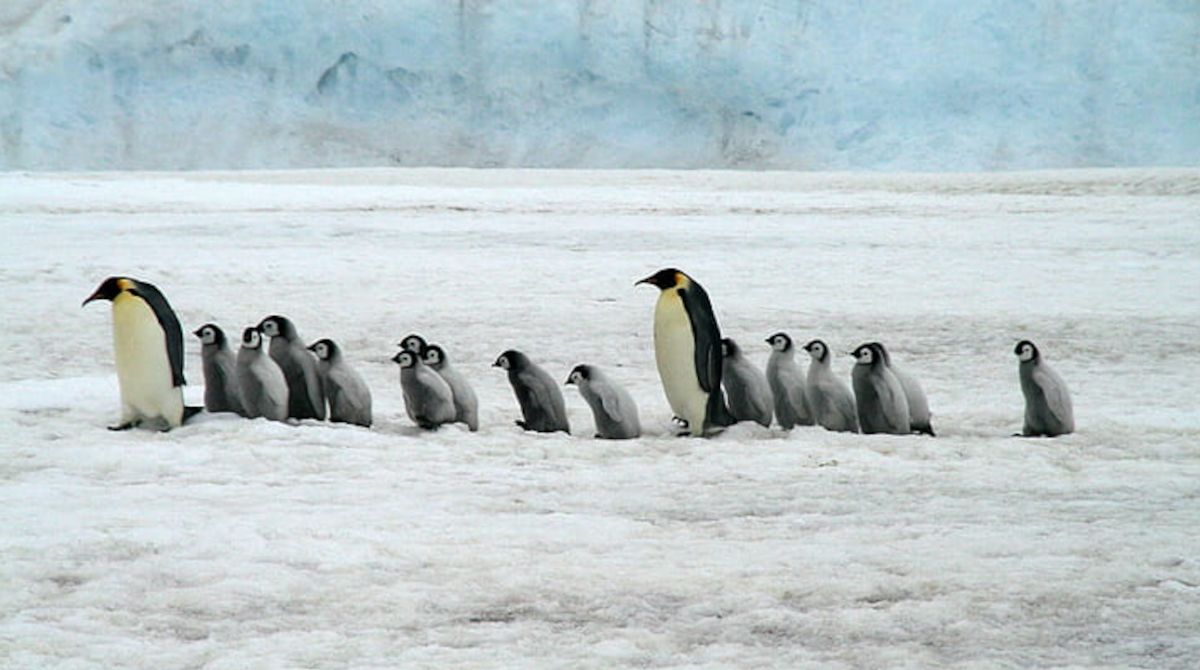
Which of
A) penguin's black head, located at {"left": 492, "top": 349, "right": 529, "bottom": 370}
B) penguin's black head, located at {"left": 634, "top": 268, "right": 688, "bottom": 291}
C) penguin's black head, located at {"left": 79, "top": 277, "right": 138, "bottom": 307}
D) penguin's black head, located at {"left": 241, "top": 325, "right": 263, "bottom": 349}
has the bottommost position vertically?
penguin's black head, located at {"left": 492, "top": 349, "right": 529, "bottom": 370}

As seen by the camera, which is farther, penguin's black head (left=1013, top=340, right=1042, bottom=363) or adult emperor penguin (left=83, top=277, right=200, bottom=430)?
penguin's black head (left=1013, top=340, right=1042, bottom=363)

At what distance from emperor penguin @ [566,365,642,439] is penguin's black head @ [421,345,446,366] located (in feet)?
1.54

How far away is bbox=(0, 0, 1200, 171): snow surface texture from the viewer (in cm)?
1852

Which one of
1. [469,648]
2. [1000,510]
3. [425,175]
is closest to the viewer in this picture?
[469,648]

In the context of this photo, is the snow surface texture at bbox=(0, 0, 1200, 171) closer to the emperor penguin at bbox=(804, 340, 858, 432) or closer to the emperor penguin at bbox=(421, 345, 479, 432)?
the emperor penguin at bbox=(804, 340, 858, 432)

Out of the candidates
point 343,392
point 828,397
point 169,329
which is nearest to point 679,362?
point 828,397

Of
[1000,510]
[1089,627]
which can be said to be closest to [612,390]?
[1000,510]

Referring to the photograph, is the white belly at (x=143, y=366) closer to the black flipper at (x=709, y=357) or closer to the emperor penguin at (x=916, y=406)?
the black flipper at (x=709, y=357)

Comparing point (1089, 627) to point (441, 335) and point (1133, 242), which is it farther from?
point (1133, 242)

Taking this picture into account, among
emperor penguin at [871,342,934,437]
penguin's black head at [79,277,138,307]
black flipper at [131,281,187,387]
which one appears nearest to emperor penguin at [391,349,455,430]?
black flipper at [131,281,187,387]

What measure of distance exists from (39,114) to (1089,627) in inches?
701

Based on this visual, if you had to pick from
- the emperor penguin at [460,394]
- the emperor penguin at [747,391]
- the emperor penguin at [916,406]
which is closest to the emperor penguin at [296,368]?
the emperor penguin at [460,394]

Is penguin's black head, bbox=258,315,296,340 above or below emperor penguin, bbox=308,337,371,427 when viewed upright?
above

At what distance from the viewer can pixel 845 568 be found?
3.35m
